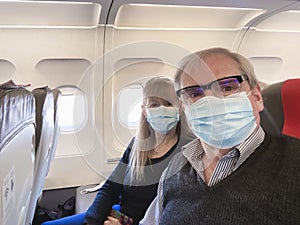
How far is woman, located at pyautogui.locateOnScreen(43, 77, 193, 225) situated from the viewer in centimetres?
179

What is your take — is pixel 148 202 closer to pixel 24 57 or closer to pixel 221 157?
pixel 221 157

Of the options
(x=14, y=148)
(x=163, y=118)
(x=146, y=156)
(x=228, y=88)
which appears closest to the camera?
(x=14, y=148)

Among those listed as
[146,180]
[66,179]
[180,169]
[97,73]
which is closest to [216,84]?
[180,169]

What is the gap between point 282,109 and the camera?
158cm

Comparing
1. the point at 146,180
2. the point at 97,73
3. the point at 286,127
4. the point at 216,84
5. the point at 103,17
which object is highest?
the point at 103,17

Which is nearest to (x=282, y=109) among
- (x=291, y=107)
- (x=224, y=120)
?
(x=291, y=107)

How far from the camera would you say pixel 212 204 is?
117 centimetres

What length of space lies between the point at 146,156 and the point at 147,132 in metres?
0.14

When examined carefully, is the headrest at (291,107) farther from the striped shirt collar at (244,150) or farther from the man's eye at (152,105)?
the man's eye at (152,105)

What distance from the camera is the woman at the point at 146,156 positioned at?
70.4 inches

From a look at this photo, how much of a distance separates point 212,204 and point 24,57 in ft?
7.68

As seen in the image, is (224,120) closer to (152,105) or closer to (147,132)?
(152,105)

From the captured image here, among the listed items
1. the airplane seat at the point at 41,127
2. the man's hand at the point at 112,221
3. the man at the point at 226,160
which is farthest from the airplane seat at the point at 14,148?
the man's hand at the point at 112,221

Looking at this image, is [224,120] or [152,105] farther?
[152,105]
